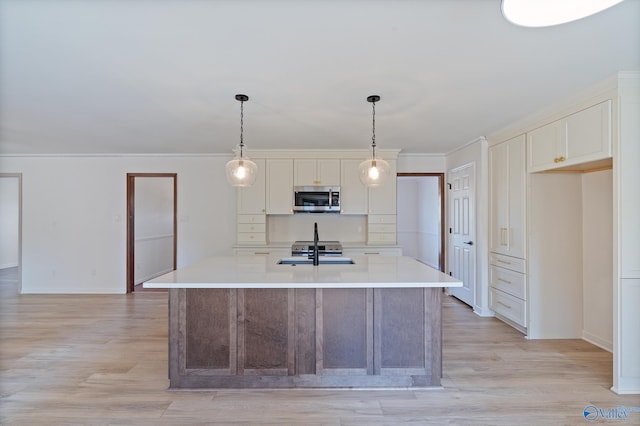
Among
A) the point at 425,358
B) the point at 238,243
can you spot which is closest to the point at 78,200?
the point at 238,243

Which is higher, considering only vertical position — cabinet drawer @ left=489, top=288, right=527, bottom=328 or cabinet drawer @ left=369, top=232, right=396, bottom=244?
cabinet drawer @ left=369, top=232, right=396, bottom=244

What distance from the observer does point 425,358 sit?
2.48 metres

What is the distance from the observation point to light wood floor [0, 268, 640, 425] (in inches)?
84.0

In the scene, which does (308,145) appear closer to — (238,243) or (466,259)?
(238,243)

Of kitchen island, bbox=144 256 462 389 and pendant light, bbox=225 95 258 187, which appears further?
pendant light, bbox=225 95 258 187

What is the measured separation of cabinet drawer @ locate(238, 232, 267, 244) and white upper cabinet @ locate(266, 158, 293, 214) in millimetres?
438

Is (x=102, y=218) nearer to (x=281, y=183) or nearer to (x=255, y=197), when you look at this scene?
(x=255, y=197)

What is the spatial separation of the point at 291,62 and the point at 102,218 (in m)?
4.85

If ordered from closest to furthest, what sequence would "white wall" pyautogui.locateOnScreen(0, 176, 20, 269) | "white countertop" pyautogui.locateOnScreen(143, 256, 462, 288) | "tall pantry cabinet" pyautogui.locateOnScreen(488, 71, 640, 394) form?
"white countertop" pyautogui.locateOnScreen(143, 256, 462, 288), "tall pantry cabinet" pyautogui.locateOnScreen(488, 71, 640, 394), "white wall" pyautogui.locateOnScreen(0, 176, 20, 269)

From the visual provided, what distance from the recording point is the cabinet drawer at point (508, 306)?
11.7 feet

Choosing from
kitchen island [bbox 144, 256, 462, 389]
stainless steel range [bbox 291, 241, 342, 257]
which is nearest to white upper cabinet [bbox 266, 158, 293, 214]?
stainless steel range [bbox 291, 241, 342, 257]

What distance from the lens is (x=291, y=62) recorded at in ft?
7.37

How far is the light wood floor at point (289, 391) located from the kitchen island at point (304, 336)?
11cm

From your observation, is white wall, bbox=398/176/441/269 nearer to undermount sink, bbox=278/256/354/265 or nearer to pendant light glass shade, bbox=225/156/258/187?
undermount sink, bbox=278/256/354/265
